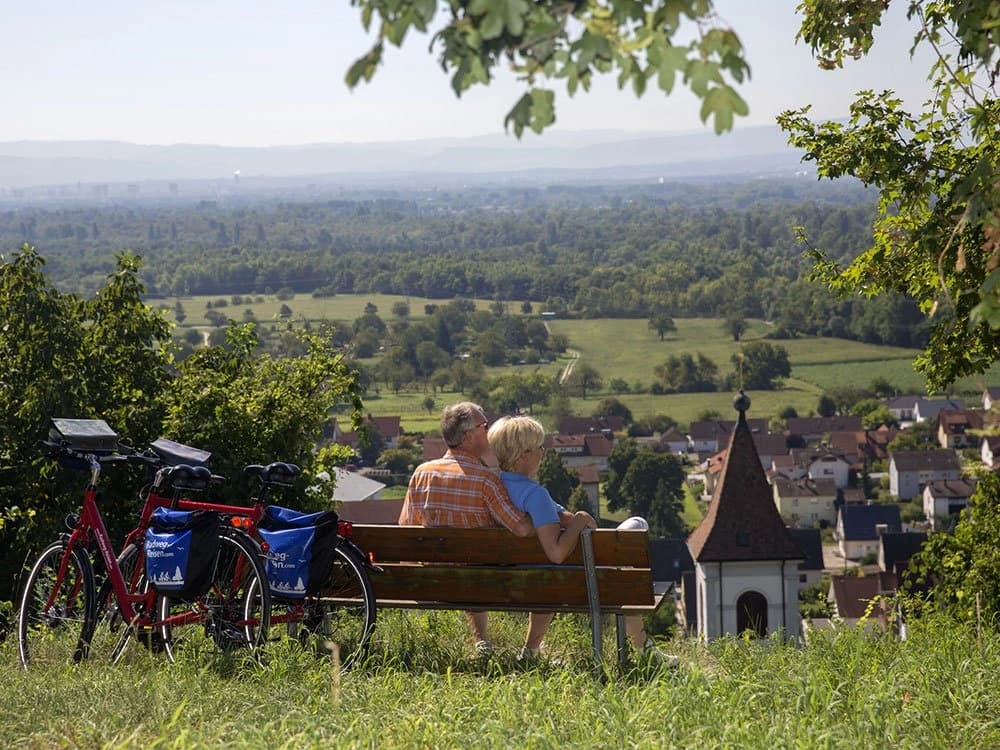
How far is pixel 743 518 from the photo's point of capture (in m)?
29.2

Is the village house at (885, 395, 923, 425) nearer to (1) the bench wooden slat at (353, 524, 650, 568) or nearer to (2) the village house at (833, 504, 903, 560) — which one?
(2) the village house at (833, 504, 903, 560)

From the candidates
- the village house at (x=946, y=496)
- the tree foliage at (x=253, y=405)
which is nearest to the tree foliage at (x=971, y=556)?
the tree foliage at (x=253, y=405)

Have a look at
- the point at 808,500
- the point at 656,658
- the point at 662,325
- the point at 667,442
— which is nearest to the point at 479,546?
the point at 656,658

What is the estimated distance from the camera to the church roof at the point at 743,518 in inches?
1125

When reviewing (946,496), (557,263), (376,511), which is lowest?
(946,496)

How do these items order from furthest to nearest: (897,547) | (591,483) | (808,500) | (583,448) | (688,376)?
1. (688,376)
2. (583,448)
3. (808,500)
4. (591,483)
5. (897,547)

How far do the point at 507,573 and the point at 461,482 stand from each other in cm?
39

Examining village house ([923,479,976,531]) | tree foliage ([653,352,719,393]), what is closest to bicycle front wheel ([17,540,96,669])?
village house ([923,479,976,531])

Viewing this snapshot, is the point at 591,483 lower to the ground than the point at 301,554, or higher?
lower

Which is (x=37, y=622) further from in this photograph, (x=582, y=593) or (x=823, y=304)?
(x=823, y=304)

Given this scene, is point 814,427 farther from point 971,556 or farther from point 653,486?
point 971,556

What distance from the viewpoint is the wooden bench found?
460 cm

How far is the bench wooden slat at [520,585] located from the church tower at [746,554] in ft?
78.8

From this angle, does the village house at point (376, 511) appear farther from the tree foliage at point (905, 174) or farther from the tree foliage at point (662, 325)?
the tree foliage at point (662, 325)
